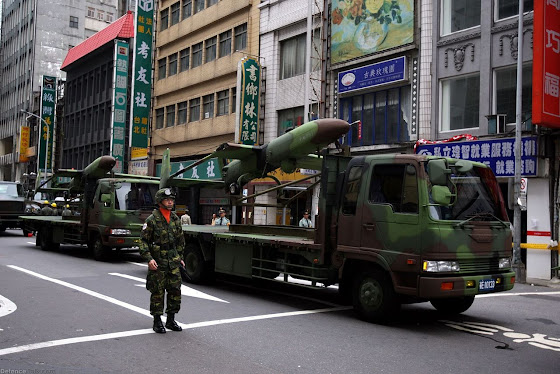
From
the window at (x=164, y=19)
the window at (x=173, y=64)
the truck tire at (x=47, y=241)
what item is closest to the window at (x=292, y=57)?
the window at (x=173, y=64)

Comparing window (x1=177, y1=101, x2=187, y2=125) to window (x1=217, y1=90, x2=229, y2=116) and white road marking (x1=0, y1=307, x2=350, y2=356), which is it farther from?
white road marking (x1=0, y1=307, x2=350, y2=356)

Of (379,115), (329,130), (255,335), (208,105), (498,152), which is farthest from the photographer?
(208,105)

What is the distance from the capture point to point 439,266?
7.89 m

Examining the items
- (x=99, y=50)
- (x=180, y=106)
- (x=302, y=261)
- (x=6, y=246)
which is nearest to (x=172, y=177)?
(x=302, y=261)

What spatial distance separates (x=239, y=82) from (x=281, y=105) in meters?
2.29

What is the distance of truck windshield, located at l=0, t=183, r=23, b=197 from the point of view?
89.0 ft

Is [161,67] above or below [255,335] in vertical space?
above

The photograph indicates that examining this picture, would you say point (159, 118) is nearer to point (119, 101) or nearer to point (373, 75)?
point (119, 101)

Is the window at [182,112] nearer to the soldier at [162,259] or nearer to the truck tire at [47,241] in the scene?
the truck tire at [47,241]

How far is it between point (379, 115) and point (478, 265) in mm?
15034

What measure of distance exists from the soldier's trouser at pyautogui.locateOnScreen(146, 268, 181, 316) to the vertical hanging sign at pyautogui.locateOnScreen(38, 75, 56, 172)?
53.8 meters

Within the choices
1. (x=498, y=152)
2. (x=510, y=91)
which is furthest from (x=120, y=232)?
(x=510, y=91)

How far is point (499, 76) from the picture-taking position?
18.8m

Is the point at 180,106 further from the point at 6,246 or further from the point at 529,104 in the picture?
the point at 529,104
